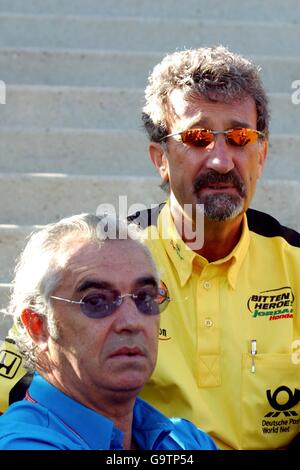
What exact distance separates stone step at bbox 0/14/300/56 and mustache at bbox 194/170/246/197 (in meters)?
1.74

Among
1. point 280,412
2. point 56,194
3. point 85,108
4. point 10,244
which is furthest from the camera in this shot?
point 85,108

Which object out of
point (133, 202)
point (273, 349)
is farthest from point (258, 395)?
point (133, 202)

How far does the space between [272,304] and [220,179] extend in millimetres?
366

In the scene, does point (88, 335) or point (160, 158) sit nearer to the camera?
point (88, 335)

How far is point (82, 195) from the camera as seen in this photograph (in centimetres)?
357

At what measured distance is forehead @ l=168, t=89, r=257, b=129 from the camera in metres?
2.63

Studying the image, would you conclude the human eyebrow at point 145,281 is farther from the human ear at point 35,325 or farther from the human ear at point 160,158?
the human ear at point 160,158

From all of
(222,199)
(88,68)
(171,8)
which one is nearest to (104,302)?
(222,199)

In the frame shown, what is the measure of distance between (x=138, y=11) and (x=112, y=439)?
2.86m

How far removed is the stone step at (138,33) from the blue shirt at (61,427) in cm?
251

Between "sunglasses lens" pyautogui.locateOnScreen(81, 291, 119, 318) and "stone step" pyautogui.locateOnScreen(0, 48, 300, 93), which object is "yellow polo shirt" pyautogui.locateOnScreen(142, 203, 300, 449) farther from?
"stone step" pyautogui.locateOnScreen(0, 48, 300, 93)

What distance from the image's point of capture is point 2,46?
13.9 feet

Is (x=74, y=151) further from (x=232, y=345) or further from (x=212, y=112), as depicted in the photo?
(x=232, y=345)

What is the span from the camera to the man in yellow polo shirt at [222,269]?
250 centimetres
